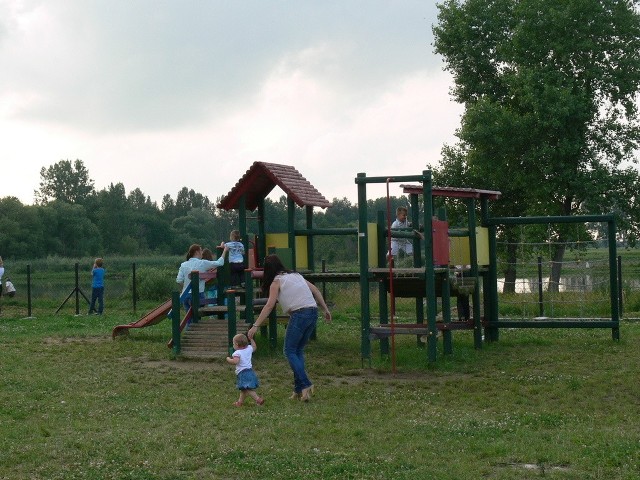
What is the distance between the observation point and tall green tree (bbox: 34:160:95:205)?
106938 mm

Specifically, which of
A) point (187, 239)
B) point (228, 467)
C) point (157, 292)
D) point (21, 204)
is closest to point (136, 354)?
point (228, 467)

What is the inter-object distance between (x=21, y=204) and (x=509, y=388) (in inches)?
3057

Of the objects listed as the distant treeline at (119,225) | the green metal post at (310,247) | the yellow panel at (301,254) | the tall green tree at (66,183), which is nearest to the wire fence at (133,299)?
the green metal post at (310,247)

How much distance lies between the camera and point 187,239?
10075 centimetres

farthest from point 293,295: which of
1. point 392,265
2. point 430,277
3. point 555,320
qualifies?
point 555,320

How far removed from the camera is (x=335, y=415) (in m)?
9.87

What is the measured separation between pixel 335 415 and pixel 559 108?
2658 cm

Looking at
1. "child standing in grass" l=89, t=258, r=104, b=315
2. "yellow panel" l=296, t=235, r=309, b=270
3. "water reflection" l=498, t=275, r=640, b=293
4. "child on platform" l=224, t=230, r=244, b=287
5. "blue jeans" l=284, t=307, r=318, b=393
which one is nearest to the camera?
"blue jeans" l=284, t=307, r=318, b=393

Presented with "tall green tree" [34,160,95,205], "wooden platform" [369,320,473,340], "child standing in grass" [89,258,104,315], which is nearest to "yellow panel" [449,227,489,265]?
"wooden platform" [369,320,473,340]

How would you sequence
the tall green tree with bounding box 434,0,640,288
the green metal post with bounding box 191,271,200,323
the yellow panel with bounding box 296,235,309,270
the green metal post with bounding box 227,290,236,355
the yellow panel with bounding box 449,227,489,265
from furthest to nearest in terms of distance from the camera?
the tall green tree with bounding box 434,0,640,288 < the yellow panel with bounding box 296,235,309,270 < the green metal post with bounding box 191,271,200,323 < the yellow panel with bounding box 449,227,489,265 < the green metal post with bounding box 227,290,236,355

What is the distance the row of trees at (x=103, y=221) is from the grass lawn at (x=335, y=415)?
5050cm

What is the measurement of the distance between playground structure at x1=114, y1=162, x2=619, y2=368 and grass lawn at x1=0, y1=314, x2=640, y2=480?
1.54 ft

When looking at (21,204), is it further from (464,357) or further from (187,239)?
(464,357)

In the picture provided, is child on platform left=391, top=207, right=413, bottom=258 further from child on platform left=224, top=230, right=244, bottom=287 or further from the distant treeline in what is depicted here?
the distant treeline
